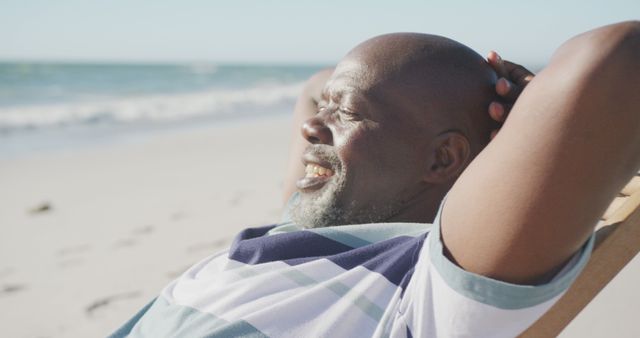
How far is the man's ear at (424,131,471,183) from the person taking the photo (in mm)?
1687

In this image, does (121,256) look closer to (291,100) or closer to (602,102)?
(602,102)

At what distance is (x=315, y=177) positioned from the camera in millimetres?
1742

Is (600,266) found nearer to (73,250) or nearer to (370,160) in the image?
(370,160)

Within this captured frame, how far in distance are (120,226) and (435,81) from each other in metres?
3.27

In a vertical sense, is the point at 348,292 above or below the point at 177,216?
above

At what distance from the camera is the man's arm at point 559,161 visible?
1015 mm

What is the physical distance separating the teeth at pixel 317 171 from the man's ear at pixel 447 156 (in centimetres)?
26

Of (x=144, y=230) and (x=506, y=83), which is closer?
(x=506, y=83)

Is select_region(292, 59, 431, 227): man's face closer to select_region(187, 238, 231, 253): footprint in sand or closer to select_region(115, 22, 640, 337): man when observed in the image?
select_region(115, 22, 640, 337): man

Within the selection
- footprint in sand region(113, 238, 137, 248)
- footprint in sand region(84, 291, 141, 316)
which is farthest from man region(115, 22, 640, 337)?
footprint in sand region(113, 238, 137, 248)

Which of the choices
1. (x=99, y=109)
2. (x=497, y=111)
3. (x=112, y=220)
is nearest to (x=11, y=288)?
(x=112, y=220)

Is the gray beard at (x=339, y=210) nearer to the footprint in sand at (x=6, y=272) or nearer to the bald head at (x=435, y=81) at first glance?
the bald head at (x=435, y=81)

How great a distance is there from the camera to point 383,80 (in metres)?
1.69

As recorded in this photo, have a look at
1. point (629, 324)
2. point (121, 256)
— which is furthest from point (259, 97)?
point (629, 324)
